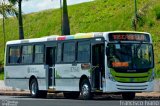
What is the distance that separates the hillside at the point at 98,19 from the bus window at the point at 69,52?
10998mm

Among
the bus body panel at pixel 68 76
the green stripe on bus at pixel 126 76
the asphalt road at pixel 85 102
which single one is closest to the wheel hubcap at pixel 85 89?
the bus body panel at pixel 68 76

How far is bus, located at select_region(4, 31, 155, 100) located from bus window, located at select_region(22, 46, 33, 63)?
74 cm

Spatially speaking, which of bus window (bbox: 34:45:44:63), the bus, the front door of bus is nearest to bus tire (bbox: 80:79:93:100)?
the bus

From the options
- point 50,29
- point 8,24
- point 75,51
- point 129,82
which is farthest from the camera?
point 8,24

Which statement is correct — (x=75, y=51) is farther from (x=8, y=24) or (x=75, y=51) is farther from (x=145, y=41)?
(x=8, y=24)

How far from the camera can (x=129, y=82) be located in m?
31.4

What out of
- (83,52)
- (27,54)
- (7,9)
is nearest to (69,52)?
(83,52)

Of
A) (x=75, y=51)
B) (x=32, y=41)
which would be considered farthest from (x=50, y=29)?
(x=75, y=51)

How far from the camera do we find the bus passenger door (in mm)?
31828

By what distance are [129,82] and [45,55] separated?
22.1ft

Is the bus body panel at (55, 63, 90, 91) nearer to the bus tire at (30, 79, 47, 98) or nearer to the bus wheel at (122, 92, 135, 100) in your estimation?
the bus wheel at (122, 92, 135, 100)

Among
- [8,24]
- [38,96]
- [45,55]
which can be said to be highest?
[8,24]

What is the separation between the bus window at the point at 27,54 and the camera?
38041 millimetres

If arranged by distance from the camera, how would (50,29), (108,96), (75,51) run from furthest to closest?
(50,29), (108,96), (75,51)
